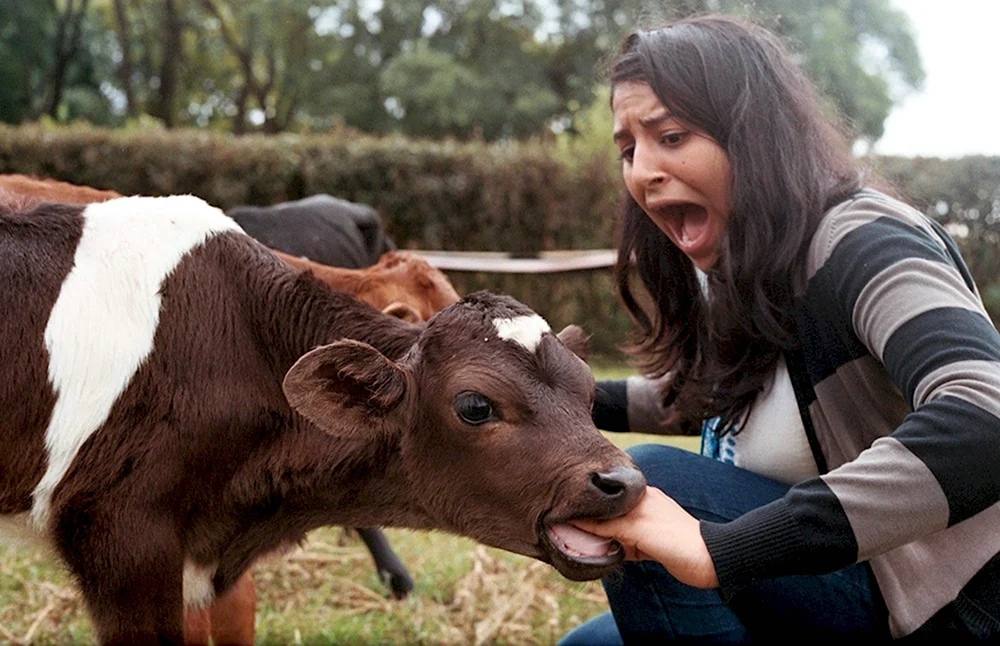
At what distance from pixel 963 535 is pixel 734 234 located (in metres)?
0.92

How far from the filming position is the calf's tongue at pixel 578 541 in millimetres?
2416

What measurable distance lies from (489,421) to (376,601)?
257cm

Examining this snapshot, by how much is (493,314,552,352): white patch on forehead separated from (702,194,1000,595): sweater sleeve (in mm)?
629

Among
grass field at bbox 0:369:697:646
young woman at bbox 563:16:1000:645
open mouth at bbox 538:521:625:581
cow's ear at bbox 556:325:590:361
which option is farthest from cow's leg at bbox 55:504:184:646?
grass field at bbox 0:369:697:646

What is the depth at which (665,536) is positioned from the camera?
88.5 inches

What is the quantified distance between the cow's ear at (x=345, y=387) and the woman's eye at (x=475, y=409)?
0.57 ft

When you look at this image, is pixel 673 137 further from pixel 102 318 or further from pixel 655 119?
pixel 102 318

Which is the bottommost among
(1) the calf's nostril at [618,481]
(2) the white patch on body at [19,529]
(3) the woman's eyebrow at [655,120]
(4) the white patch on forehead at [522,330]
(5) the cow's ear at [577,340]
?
(2) the white patch on body at [19,529]

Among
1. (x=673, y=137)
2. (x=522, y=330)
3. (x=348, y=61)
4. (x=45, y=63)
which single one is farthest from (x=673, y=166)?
(x=348, y=61)

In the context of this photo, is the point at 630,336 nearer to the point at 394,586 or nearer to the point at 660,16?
the point at 660,16

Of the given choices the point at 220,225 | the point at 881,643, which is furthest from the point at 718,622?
the point at 220,225

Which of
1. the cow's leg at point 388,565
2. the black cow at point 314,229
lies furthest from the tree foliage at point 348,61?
the cow's leg at point 388,565

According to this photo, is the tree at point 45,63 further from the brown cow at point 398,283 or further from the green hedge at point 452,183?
the brown cow at point 398,283

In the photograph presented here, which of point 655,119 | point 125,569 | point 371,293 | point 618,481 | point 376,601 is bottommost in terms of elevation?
point 376,601
